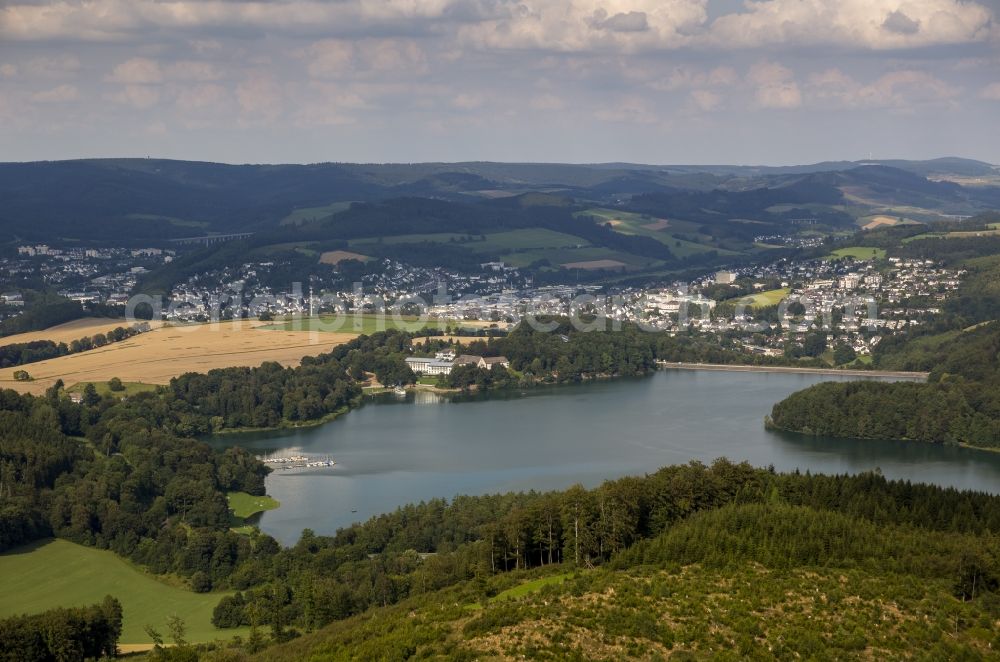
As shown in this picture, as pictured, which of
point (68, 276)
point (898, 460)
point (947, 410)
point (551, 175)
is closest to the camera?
point (898, 460)

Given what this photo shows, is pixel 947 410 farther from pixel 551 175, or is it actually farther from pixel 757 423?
pixel 551 175

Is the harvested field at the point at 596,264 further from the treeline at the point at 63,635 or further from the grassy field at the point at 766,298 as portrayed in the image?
the treeline at the point at 63,635

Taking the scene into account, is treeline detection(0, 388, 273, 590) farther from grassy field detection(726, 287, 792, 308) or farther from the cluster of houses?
grassy field detection(726, 287, 792, 308)

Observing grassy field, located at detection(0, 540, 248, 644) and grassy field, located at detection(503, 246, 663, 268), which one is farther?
grassy field, located at detection(503, 246, 663, 268)

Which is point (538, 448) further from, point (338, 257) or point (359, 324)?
point (338, 257)

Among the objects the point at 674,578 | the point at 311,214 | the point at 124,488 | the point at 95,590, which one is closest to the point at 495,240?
the point at 311,214

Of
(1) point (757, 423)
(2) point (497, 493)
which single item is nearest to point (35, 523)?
(2) point (497, 493)

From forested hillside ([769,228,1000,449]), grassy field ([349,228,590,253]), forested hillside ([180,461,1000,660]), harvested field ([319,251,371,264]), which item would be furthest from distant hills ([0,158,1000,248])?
forested hillside ([180,461,1000,660])
